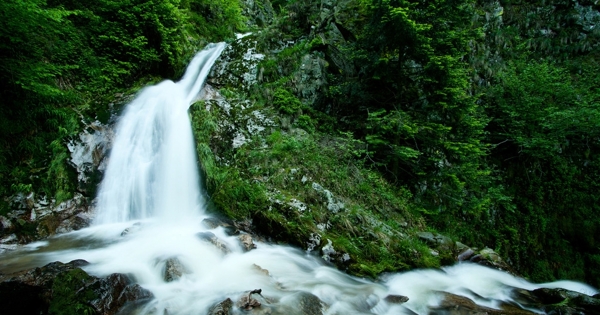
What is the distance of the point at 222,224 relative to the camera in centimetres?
653

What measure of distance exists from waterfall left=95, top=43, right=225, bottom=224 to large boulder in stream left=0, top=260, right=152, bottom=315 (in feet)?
9.13

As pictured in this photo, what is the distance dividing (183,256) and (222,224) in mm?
1384

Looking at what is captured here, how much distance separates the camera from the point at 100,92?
28.4 ft

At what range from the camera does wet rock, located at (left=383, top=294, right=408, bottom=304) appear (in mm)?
4812

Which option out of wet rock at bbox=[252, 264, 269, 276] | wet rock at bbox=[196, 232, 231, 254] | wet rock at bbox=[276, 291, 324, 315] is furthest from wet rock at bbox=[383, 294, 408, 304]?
wet rock at bbox=[196, 232, 231, 254]

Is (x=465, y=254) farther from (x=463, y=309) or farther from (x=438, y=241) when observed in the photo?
(x=463, y=309)

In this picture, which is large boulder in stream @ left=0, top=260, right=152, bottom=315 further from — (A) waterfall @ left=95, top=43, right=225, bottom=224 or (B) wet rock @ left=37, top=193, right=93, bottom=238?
(A) waterfall @ left=95, top=43, right=225, bottom=224

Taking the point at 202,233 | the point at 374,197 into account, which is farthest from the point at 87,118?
the point at 374,197

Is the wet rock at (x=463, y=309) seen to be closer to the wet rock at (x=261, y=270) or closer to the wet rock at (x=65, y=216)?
the wet rock at (x=261, y=270)

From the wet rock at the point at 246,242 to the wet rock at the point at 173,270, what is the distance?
4.05 ft

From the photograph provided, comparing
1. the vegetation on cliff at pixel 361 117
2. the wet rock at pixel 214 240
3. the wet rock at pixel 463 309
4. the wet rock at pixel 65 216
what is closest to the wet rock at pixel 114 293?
the wet rock at pixel 214 240

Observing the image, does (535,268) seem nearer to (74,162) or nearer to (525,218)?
(525,218)

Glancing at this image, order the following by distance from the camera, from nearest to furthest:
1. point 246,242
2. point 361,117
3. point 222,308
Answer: point 222,308
point 246,242
point 361,117

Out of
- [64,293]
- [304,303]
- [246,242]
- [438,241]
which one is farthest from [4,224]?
[438,241]
